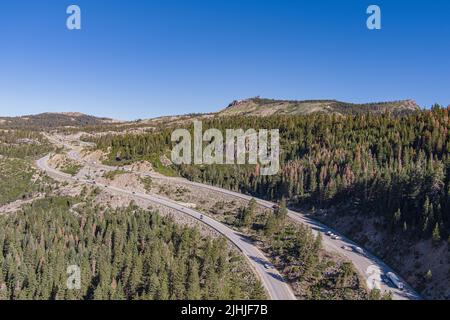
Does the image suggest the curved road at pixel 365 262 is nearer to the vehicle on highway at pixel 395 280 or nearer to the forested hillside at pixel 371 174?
the vehicle on highway at pixel 395 280

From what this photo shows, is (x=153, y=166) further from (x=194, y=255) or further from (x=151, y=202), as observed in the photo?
(x=194, y=255)

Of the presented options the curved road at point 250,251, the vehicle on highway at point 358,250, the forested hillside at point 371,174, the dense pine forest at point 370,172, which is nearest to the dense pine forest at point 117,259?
the curved road at point 250,251

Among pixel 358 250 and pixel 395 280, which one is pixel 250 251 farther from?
pixel 395 280

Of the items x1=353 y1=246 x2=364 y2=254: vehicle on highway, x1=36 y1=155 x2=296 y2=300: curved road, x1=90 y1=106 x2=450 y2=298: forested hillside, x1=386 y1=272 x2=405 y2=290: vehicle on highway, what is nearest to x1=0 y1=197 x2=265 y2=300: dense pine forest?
x1=36 y1=155 x2=296 y2=300: curved road

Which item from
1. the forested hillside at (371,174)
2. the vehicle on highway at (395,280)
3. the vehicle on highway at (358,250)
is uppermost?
the forested hillside at (371,174)

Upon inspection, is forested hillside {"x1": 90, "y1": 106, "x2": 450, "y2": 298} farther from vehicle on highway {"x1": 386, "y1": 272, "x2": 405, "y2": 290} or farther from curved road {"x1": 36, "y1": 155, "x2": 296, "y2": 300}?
curved road {"x1": 36, "y1": 155, "x2": 296, "y2": 300}

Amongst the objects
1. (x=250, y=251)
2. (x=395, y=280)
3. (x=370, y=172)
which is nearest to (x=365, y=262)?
(x=395, y=280)
